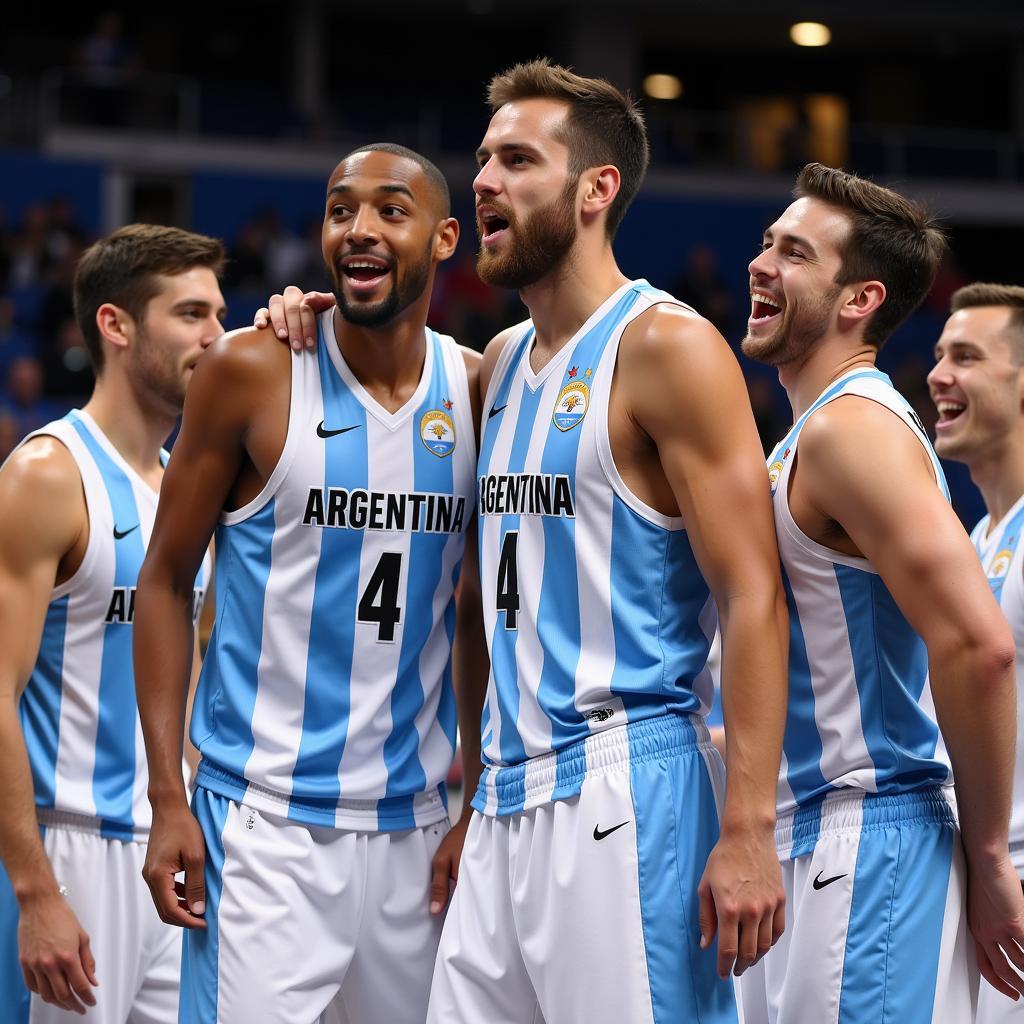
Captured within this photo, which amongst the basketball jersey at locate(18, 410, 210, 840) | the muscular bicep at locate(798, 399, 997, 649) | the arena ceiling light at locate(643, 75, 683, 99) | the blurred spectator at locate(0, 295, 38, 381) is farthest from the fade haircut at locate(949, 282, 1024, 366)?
the arena ceiling light at locate(643, 75, 683, 99)

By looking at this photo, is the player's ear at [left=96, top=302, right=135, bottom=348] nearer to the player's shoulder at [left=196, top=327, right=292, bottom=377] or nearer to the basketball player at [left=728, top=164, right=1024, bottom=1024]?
the player's shoulder at [left=196, top=327, right=292, bottom=377]

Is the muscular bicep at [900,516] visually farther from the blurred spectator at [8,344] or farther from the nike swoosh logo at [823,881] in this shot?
the blurred spectator at [8,344]

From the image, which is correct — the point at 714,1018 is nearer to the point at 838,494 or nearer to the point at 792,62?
the point at 838,494

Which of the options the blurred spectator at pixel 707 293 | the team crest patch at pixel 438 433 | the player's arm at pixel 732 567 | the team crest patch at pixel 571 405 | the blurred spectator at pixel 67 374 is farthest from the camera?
the blurred spectator at pixel 707 293

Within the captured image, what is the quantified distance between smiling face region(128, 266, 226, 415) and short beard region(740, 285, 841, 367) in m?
1.65

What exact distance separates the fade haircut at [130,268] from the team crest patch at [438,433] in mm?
1212

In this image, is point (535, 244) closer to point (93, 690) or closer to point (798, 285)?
point (798, 285)

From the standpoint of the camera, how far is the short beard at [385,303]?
3.23 m

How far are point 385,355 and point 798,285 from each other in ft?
3.18

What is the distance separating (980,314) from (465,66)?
58.7 ft

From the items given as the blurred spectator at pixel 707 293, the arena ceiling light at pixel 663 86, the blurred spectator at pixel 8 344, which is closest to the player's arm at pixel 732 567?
the blurred spectator at pixel 8 344

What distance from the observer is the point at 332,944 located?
3.12 metres

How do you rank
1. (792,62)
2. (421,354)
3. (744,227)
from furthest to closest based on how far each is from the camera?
(792,62)
(744,227)
(421,354)

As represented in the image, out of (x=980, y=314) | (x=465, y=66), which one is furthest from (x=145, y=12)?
(x=980, y=314)
